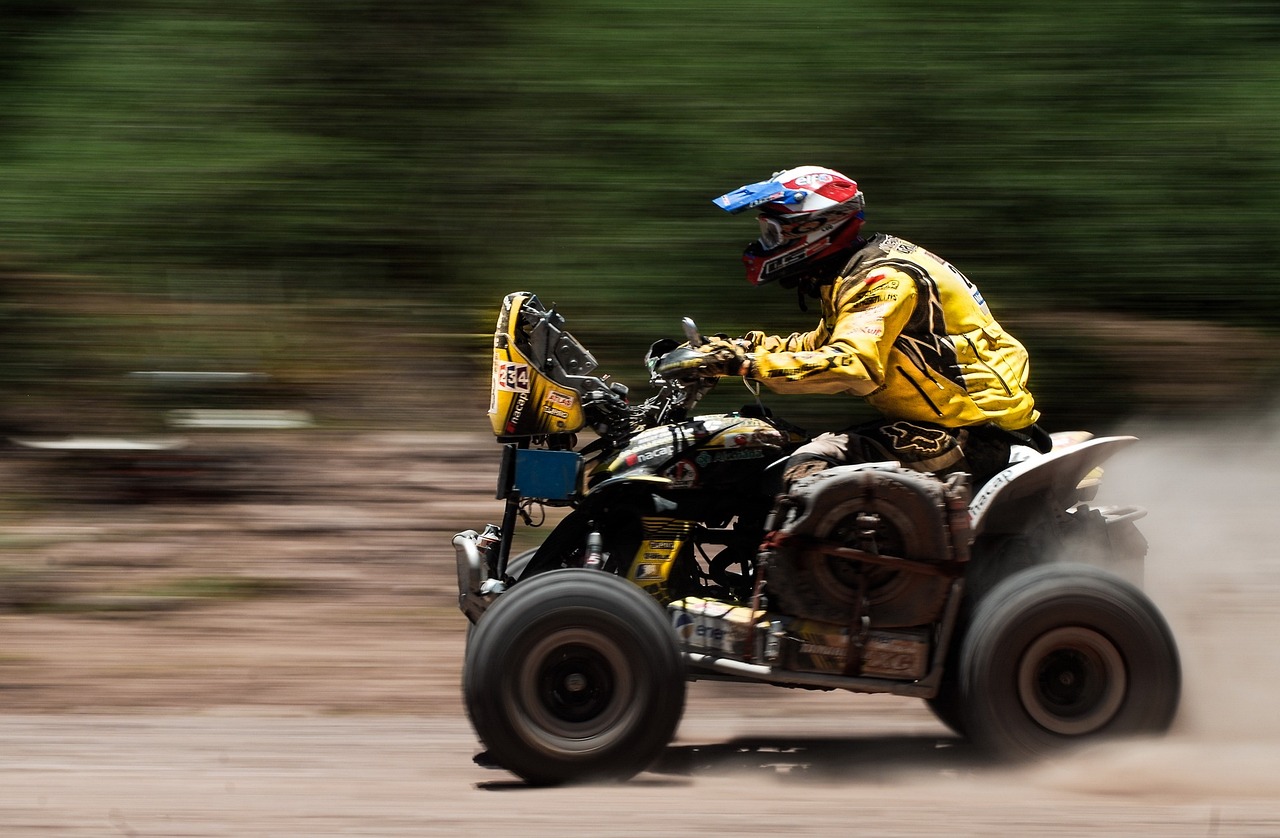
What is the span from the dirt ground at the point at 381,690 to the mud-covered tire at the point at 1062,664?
0.13 metres

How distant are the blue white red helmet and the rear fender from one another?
1.07 meters

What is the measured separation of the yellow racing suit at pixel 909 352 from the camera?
5.34m

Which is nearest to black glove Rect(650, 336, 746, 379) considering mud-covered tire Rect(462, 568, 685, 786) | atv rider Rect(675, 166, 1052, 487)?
atv rider Rect(675, 166, 1052, 487)

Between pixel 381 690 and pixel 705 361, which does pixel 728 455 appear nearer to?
pixel 705 361

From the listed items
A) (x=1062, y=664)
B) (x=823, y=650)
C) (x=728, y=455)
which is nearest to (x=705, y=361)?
(x=728, y=455)

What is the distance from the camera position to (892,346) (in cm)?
548

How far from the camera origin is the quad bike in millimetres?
5223

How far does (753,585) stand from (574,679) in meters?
0.84

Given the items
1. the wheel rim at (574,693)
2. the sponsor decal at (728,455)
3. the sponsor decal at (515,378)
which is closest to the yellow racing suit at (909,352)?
the sponsor decal at (728,455)

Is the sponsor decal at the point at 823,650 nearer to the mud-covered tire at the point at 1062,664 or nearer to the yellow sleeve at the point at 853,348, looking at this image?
the mud-covered tire at the point at 1062,664

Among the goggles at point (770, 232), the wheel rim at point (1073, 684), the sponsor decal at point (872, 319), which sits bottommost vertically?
the wheel rim at point (1073, 684)

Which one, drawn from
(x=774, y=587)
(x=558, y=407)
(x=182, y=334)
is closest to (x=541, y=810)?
(x=774, y=587)

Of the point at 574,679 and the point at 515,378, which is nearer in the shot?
the point at 574,679

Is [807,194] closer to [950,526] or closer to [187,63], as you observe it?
[950,526]
